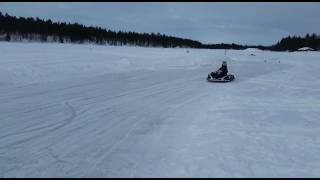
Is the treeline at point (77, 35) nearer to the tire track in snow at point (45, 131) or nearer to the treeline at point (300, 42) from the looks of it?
the treeline at point (300, 42)

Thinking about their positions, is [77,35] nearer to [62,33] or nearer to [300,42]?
[62,33]

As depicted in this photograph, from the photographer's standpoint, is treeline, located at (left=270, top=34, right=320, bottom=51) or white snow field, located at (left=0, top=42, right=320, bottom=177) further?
treeline, located at (left=270, top=34, right=320, bottom=51)

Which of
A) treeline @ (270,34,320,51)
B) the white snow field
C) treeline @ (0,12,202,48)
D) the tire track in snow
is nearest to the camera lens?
the white snow field

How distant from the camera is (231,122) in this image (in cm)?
1055

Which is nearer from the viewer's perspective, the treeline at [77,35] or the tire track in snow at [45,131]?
the tire track in snow at [45,131]

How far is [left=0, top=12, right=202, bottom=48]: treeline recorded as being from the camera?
90262mm

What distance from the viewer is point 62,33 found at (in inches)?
3949

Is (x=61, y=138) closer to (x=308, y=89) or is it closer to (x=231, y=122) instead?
(x=231, y=122)

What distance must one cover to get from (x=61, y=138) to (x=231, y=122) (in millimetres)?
4153

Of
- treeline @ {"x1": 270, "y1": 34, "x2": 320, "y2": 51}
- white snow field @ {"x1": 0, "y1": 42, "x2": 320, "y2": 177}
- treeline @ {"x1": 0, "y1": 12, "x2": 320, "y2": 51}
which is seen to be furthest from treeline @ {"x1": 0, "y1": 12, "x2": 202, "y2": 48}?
white snow field @ {"x1": 0, "y1": 42, "x2": 320, "y2": 177}

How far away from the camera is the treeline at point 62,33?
90.3 meters

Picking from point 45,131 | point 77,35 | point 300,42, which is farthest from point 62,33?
point 45,131

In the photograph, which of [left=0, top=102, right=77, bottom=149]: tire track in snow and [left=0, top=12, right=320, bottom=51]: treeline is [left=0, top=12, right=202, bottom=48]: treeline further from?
[left=0, top=102, right=77, bottom=149]: tire track in snow

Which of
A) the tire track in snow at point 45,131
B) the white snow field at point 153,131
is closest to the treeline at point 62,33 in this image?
the white snow field at point 153,131
